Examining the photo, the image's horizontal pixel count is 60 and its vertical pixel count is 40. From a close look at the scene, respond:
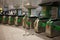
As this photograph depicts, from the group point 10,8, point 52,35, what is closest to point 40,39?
point 52,35

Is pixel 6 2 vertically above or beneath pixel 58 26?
above

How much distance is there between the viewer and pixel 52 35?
12.3 feet

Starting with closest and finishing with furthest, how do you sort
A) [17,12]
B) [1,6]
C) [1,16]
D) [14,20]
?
1. [14,20]
2. [17,12]
3. [1,16]
4. [1,6]

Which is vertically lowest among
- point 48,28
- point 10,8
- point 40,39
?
point 40,39

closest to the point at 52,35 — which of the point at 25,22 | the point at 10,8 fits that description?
the point at 25,22

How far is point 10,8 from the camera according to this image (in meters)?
8.46

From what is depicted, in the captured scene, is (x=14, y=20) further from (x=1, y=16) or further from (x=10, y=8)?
(x=10, y=8)

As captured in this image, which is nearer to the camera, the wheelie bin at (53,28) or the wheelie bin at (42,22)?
the wheelie bin at (53,28)

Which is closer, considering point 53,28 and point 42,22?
point 53,28

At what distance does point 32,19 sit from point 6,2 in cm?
414

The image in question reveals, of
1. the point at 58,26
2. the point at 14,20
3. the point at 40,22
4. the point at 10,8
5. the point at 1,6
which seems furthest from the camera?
the point at 1,6

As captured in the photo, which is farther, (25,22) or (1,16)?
(1,16)

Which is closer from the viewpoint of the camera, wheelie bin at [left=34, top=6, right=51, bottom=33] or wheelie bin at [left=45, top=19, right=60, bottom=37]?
wheelie bin at [left=45, top=19, right=60, bottom=37]

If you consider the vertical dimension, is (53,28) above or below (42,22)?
below
